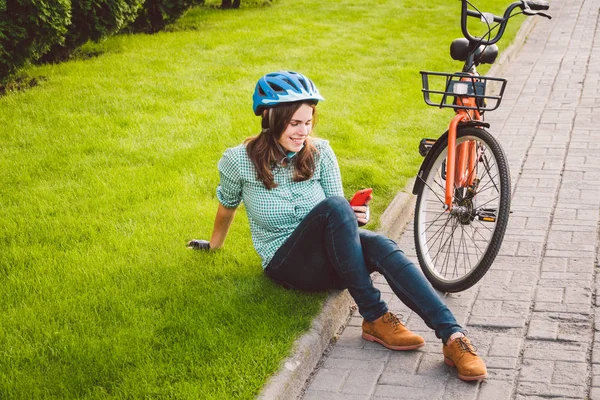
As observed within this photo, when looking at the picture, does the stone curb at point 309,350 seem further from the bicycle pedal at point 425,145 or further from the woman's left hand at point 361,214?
the bicycle pedal at point 425,145

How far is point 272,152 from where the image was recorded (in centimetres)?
425

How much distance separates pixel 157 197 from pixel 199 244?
1037 millimetres

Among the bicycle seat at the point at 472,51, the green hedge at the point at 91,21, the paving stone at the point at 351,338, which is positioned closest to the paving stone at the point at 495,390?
the paving stone at the point at 351,338

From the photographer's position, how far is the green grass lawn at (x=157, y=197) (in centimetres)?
375

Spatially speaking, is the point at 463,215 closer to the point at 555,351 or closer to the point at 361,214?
the point at 361,214

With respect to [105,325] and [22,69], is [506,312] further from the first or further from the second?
[22,69]

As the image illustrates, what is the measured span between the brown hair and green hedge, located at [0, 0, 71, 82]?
443 centimetres

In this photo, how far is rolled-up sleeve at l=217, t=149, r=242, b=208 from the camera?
4336mm

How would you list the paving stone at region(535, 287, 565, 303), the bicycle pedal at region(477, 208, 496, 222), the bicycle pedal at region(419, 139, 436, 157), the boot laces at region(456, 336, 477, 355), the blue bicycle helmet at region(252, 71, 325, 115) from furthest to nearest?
the bicycle pedal at region(419, 139, 436, 157) < the paving stone at region(535, 287, 565, 303) < the bicycle pedal at region(477, 208, 496, 222) < the blue bicycle helmet at region(252, 71, 325, 115) < the boot laces at region(456, 336, 477, 355)

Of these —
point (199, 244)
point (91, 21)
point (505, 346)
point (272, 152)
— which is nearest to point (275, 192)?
point (272, 152)

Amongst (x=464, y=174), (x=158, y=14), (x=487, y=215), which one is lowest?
(x=158, y=14)

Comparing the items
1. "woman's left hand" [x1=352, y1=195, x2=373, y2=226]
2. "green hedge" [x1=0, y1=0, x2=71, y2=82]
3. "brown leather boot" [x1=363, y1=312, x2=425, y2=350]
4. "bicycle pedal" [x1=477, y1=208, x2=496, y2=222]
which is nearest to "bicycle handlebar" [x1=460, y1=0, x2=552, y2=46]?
"bicycle pedal" [x1=477, y1=208, x2=496, y2=222]

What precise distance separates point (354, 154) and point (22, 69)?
14.2 ft

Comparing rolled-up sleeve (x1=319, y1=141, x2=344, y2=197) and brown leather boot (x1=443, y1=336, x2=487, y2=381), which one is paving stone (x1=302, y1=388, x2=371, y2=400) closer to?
brown leather boot (x1=443, y1=336, x2=487, y2=381)
